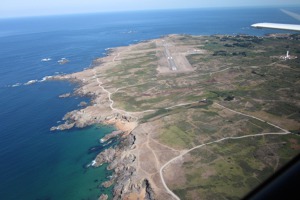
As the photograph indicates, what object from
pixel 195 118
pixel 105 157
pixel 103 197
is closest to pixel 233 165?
pixel 195 118

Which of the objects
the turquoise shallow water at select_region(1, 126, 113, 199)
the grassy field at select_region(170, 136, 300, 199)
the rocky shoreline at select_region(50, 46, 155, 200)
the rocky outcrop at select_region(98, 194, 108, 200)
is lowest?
the turquoise shallow water at select_region(1, 126, 113, 199)

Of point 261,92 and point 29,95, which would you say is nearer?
point 261,92

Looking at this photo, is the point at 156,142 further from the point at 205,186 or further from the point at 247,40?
the point at 247,40

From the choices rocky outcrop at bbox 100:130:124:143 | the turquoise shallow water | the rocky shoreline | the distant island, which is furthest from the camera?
rocky outcrop at bbox 100:130:124:143

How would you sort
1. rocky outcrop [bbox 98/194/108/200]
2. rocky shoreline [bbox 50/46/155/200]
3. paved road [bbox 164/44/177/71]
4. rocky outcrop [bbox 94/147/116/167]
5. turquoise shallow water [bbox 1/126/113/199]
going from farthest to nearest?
paved road [bbox 164/44/177/71] → rocky outcrop [bbox 94/147/116/167] → turquoise shallow water [bbox 1/126/113/199] → rocky shoreline [bbox 50/46/155/200] → rocky outcrop [bbox 98/194/108/200]

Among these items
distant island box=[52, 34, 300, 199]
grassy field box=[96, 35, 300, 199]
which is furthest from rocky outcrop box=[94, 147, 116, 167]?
grassy field box=[96, 35, 300, 199]

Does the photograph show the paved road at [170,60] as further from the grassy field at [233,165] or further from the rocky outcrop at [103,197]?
the rocky outcrop at [103,197]

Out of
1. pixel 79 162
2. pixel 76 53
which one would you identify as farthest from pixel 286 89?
pixel 76 53

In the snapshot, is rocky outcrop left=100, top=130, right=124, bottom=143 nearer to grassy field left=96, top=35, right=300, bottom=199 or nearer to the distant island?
the distant island
